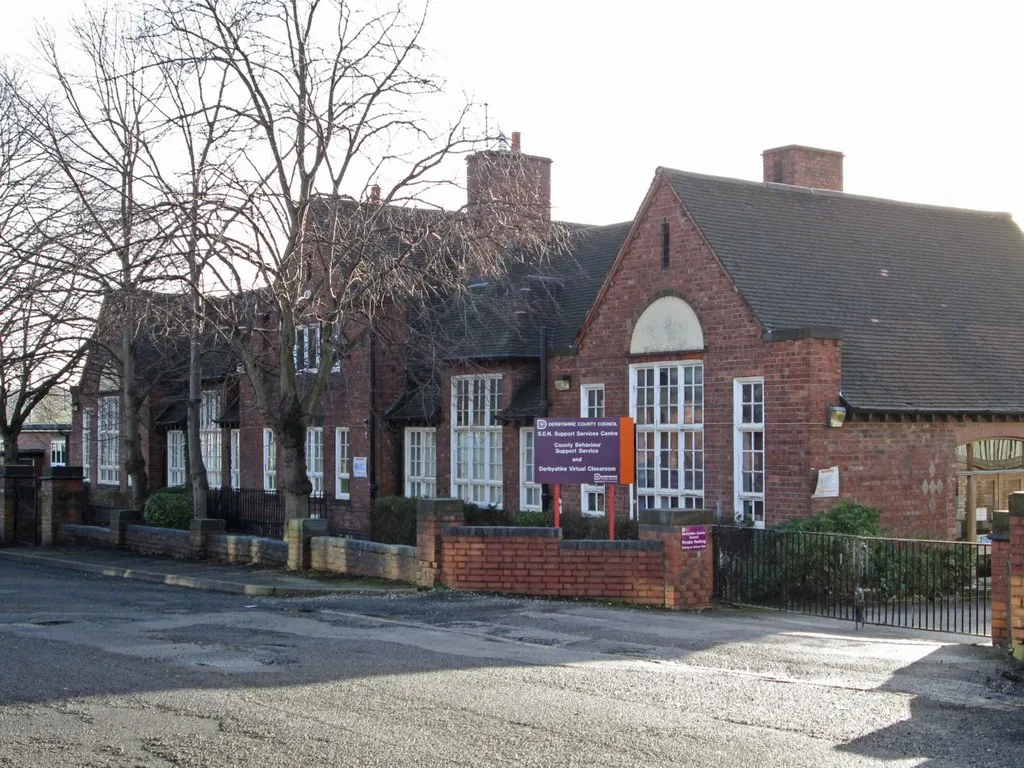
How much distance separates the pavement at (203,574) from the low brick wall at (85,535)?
40 cm

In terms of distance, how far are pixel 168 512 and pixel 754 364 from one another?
567 inches

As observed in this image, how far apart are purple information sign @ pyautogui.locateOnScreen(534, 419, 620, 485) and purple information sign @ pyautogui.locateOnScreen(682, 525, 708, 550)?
1.73m

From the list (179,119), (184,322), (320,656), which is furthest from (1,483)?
(320,656)

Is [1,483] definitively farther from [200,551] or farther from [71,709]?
[71,709]

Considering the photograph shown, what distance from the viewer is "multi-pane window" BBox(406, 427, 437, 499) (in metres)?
28.9

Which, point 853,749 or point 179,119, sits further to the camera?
point 179,119

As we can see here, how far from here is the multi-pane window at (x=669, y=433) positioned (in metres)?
22.2

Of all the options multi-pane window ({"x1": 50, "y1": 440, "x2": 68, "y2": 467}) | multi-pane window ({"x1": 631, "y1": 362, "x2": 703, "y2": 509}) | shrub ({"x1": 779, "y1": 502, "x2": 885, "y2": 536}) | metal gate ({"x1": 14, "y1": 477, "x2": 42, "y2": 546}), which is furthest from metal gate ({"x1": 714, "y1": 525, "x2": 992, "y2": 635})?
multi-pane window ({"x1": 50, "y1": 440, "x2": 68, "y2": 467})

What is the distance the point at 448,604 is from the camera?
16.6 metres

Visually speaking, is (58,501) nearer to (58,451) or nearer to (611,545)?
(611,545)

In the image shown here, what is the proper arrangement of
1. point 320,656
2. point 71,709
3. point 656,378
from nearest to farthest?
point 71,709 → point 320,656 → point 656,378

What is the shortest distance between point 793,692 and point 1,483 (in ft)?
83.9

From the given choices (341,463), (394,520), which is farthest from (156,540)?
(341,463)

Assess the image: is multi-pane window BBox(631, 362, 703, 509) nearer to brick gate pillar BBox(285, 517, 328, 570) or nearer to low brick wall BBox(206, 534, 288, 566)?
brick gate pillar BBox(285, 517, 328, 570)
